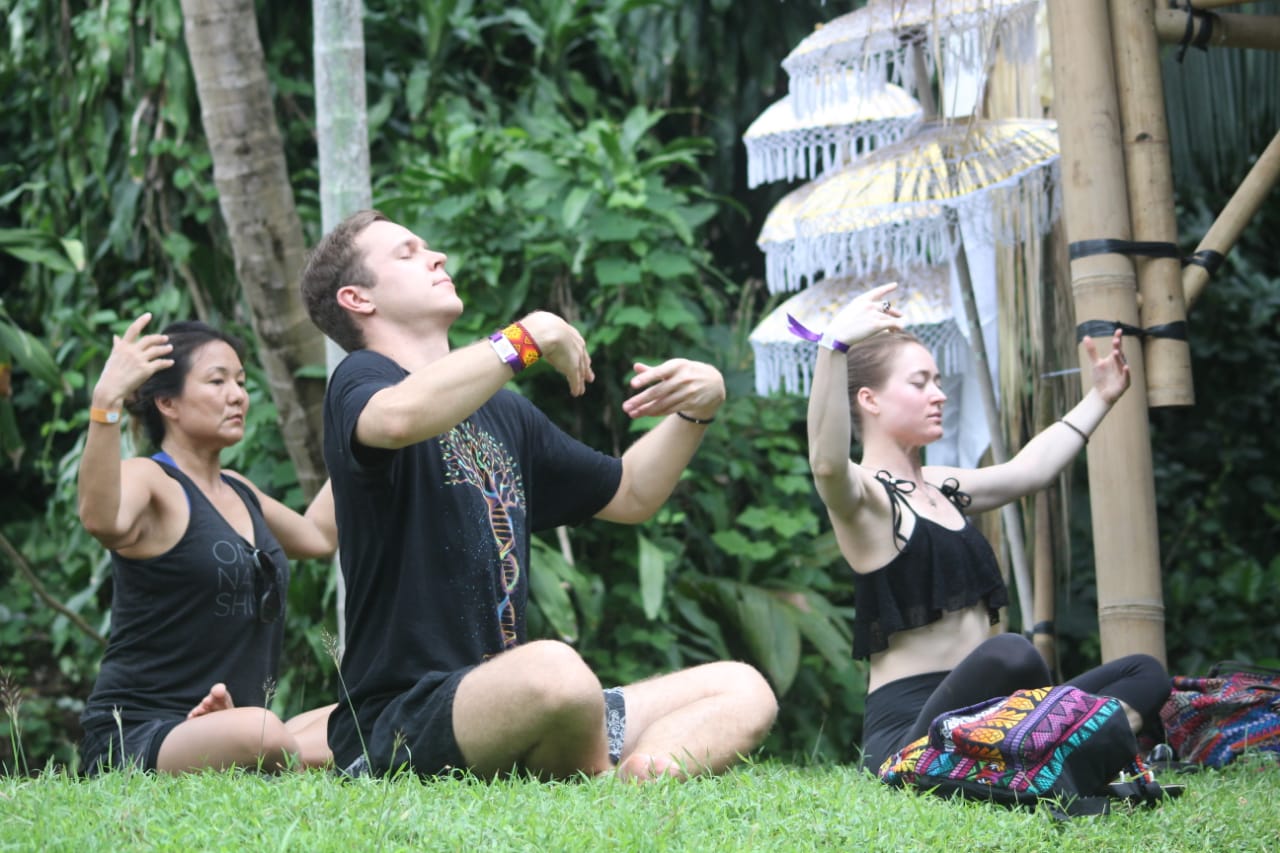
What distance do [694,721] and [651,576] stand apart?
2.84 m

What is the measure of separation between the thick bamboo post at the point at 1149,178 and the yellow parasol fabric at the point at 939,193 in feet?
1.63

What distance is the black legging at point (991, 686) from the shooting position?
3207 mm

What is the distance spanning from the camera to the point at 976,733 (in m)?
3.01

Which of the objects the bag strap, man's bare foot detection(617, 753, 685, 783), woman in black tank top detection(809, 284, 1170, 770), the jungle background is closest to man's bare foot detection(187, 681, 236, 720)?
man's bare foot detection(617, 753, 685, 783)

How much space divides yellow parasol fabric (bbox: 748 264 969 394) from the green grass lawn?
2771 millimetres

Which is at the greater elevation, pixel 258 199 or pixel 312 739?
pixel 258 199

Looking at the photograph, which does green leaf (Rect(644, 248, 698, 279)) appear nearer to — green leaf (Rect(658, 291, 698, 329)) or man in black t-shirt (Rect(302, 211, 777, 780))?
green leaf (Rect(658, 291, 698, 329))

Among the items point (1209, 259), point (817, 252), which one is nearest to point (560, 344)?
→ point (1209, 259)

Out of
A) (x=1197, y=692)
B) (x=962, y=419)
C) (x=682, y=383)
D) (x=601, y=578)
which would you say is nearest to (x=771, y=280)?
(x=962, y=419)

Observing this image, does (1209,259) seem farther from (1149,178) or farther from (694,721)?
(694,721)

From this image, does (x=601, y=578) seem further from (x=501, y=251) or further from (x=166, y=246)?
(x=166, y=246)

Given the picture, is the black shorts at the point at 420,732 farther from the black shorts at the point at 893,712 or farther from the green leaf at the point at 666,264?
the green leaf at the point at 666,264

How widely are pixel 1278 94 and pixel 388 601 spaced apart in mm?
5749

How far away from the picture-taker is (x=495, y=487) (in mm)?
3291
